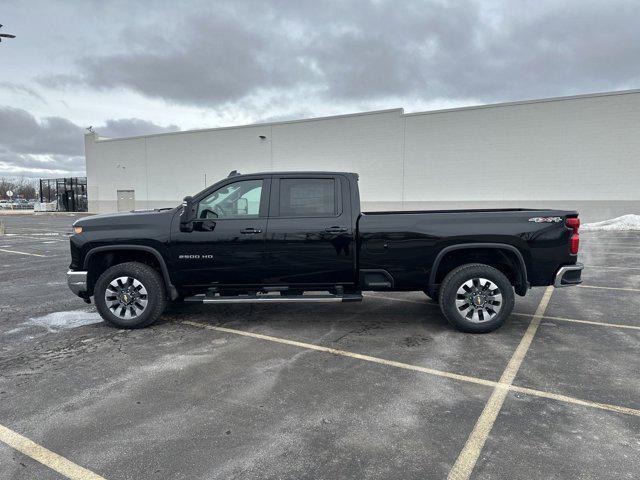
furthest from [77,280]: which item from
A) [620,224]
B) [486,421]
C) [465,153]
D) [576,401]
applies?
[620,224]

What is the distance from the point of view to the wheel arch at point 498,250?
523 centimetres

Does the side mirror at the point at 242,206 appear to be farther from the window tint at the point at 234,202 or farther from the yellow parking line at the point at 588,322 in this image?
the yellow parking line at the point at 588,322

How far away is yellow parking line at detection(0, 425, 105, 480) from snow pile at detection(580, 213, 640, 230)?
23692 mm

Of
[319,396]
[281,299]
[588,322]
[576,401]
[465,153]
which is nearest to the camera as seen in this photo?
[576,401]

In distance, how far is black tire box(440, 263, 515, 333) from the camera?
523 centimetres

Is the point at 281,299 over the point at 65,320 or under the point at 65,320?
over

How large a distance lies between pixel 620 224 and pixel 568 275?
19.7 meters

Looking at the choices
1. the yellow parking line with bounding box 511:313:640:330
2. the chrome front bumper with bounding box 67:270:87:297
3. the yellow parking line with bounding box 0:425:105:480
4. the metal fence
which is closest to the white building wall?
the metal fence

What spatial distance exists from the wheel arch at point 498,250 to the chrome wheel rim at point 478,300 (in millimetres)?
353

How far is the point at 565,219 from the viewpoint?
521 cm

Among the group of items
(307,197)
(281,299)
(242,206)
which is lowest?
(281,299)

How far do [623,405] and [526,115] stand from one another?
23.1 m

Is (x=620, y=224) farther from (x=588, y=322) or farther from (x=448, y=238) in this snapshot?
(x=448, y=238)

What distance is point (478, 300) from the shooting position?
5270mm
